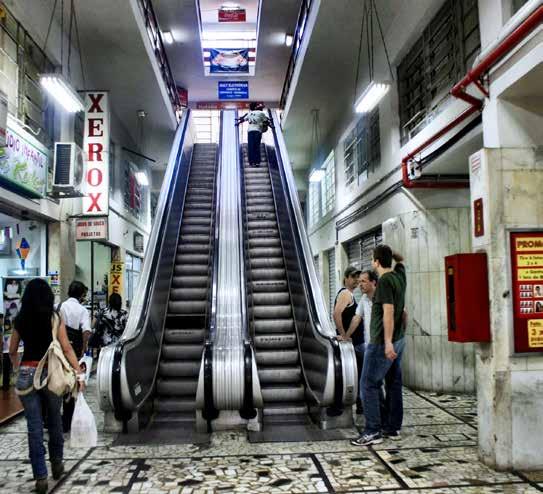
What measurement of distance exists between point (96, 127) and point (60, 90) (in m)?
2.75

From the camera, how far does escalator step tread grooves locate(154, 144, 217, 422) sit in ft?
18.8

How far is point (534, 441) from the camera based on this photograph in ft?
12.6

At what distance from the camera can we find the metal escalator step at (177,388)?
576cm

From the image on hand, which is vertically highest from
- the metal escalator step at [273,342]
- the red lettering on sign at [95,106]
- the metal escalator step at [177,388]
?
the red lettering on sign at [95,106]

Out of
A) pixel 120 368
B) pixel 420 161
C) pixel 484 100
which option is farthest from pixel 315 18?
pixel 120 368

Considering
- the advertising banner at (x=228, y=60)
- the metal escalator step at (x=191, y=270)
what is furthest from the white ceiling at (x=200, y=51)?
the metal escalator step at (x=191, y=270)

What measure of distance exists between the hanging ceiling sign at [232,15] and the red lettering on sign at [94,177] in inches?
332

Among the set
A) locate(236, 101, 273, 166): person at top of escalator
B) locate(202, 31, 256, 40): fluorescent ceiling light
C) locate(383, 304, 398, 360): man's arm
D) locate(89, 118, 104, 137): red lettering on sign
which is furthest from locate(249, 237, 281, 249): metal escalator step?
locate(202, 31, 256, 40): fluorescent ceiling light

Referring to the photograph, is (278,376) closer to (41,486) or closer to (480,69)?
(41,486)

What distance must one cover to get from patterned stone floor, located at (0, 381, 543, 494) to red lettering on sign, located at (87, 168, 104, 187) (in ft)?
16.9

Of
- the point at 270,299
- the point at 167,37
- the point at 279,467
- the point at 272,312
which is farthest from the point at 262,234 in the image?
the point at 167,37

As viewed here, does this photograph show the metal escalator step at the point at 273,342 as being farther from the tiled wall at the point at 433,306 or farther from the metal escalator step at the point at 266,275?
the tiled wall at the point at 433,306

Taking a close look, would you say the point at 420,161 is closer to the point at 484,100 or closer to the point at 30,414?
the point at 484,100

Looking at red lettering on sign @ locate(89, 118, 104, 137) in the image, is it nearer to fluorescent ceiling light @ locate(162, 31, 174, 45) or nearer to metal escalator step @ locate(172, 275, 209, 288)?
metal escalator step @ locate(172, 275, 209, 288)
